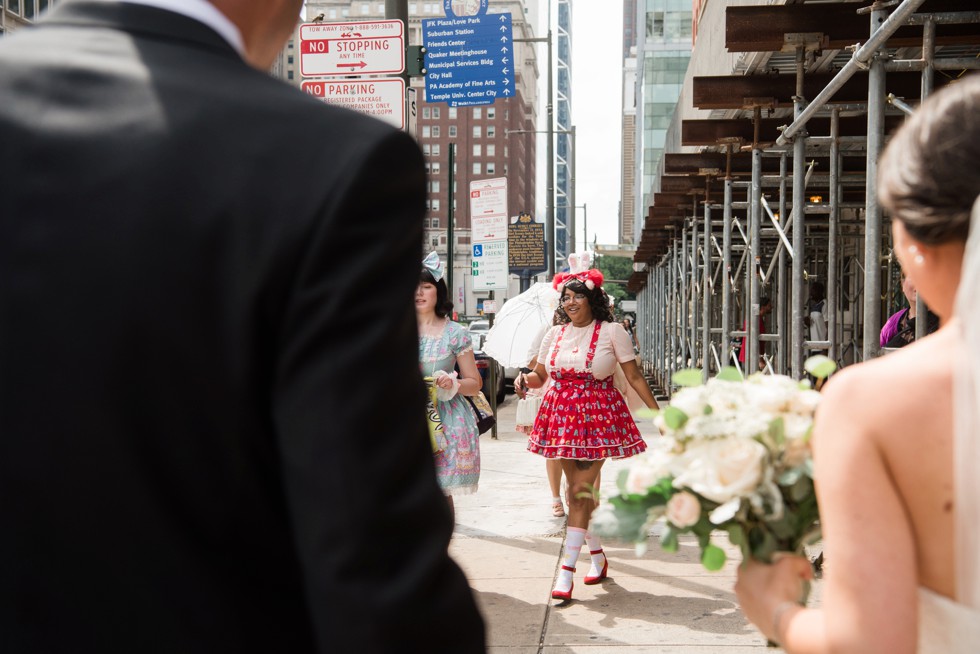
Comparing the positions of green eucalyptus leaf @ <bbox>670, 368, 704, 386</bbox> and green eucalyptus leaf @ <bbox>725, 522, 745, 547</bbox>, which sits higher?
green eucalyptus leaf @ <bbox>670, 368, 704, 386</bbox>

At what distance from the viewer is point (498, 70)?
42.9 feet

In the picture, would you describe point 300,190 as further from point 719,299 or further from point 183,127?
point 719,299

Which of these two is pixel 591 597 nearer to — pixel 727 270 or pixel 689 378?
pixel 689 378

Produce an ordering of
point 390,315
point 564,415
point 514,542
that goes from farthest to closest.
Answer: point 514,542 < point 564,415 < point 390,315

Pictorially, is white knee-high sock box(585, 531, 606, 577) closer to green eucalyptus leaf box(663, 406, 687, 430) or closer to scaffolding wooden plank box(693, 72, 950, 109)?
scaffolding wooden plank box(693, 72, 950, 109)

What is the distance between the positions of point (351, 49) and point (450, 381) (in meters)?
2.28

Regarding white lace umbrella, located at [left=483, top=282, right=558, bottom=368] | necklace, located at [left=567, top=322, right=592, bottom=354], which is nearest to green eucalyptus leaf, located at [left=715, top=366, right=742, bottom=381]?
necklace, located at [left=567, top=322, right=592, bottom=354]

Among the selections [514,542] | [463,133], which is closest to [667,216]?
[514,542]

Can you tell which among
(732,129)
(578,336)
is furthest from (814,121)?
(578,336)

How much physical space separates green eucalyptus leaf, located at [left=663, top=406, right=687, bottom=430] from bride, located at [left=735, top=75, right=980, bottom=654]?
1.48ft

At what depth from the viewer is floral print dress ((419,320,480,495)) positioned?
277 inches

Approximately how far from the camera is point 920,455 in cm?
165

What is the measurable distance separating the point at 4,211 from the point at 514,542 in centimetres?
730

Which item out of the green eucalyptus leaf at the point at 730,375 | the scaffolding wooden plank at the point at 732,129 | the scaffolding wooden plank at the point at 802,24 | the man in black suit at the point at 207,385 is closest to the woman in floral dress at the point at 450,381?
the scaffolding wooden plank at the point at 802,24
